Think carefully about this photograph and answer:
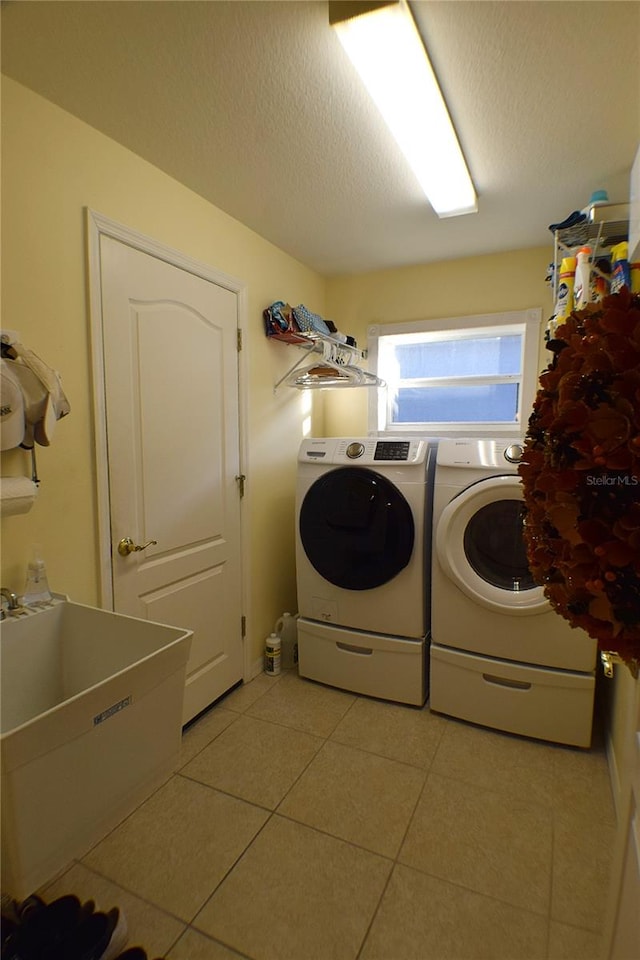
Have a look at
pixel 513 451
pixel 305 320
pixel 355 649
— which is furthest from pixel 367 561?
pixel 305 320

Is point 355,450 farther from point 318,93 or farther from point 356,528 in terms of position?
point 318,93

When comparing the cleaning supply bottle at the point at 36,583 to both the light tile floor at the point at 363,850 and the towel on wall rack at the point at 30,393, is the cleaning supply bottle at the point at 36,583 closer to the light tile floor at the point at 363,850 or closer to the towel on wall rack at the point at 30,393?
the towel on wall rack at the point at 30,393

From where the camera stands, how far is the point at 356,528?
2.24 metres

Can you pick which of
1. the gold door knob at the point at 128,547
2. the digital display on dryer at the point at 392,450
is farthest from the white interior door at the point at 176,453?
the digital display on dryer at the point at 392,450

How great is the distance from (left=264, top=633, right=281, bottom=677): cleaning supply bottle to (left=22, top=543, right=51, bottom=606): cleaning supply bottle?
1432mm

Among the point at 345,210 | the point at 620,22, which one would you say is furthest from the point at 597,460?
the point at 345,210

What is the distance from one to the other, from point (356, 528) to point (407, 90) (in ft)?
5.46

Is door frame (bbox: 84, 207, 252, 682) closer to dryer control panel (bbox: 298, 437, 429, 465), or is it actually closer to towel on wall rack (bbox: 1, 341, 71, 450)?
towel on wall rack (bbox: 1, 341, 71, 450)

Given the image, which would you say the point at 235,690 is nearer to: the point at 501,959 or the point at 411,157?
the point at 501,959

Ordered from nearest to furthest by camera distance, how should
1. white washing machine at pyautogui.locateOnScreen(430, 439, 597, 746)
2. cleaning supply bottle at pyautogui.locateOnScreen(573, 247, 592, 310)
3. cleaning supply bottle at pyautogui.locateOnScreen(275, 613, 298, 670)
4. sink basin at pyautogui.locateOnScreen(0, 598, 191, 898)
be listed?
1. sink basin at pyautogui.locateOnScreen(0, 598, 191, 898)
2. cleaning supply bottle at pyautogui.locateOnScreen(573, 247, 592, 310)
3. white washing machine at pyautogui.locateOnScreen(430, 439, 597, 746)
4. cleaning supply bottle at pyautogui.locateOnScreen(275, 613, 298, 670)

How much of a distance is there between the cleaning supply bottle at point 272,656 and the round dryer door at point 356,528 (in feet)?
1.84

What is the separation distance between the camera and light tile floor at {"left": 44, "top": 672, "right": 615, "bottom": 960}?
4.01 ft

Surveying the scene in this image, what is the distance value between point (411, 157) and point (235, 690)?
2.54 m

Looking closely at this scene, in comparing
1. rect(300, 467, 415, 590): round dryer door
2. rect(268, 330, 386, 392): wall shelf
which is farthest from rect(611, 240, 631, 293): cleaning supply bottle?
rect(268, 330, 386, 392): wall shelf
